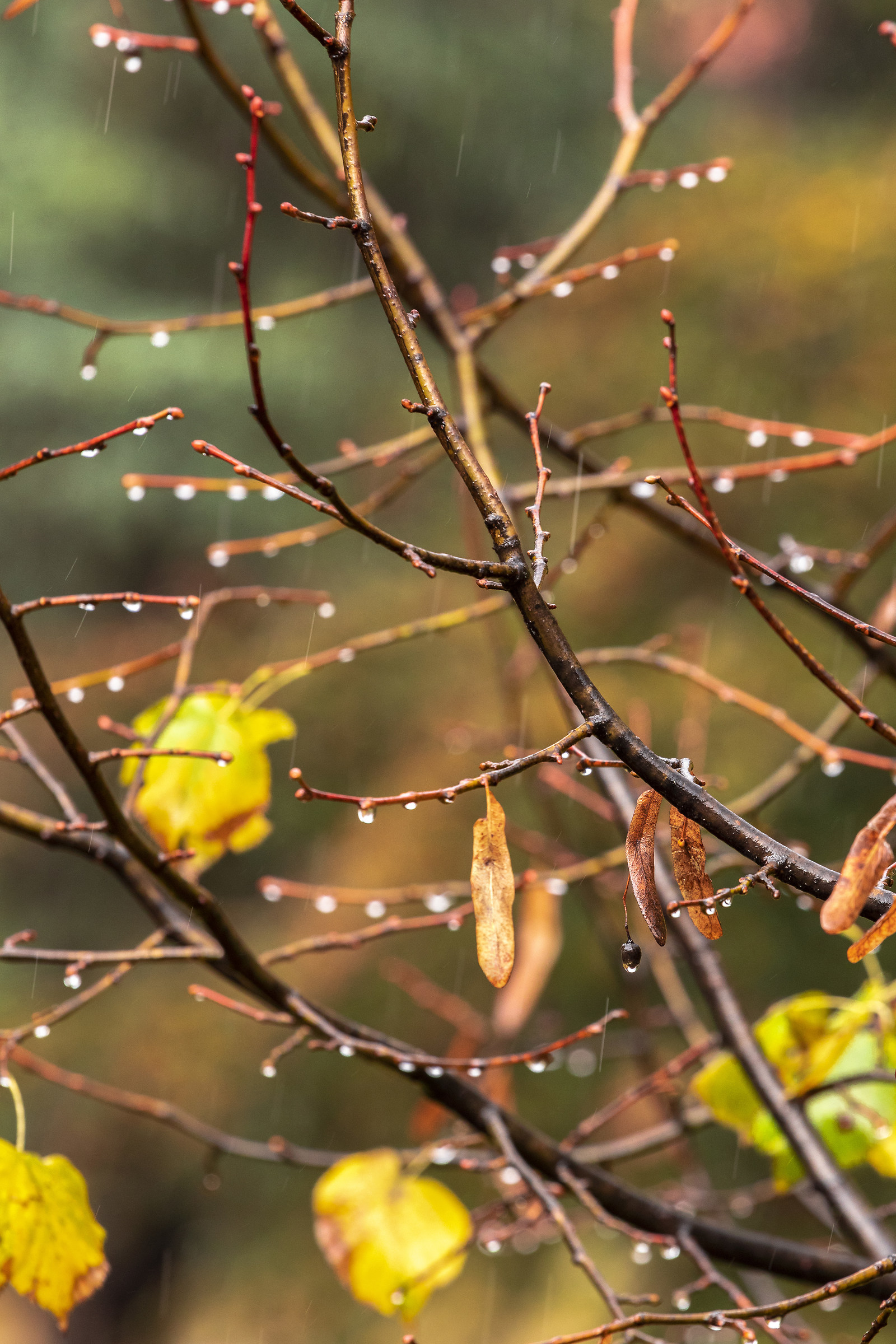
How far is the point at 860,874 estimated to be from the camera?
326mm

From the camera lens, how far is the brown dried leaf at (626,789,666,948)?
356 mm

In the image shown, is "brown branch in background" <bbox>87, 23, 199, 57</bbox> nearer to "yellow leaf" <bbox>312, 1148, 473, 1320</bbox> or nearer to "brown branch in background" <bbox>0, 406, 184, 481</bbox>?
"brown branch in background" <bbox>0, 406, 184, 481</bbox>

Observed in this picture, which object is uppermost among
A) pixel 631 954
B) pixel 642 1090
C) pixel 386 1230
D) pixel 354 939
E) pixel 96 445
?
pixel 96 445

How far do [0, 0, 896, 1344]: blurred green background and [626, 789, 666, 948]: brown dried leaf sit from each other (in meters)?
1.61

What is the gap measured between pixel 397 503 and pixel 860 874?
3.03 m

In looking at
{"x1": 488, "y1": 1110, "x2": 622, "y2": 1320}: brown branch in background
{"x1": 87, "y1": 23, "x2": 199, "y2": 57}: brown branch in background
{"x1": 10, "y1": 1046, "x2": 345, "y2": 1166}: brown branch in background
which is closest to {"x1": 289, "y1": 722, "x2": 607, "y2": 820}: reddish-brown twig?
{"x1": 488, "y1": 1110, "x2": 622, "y2": 1320}: brown branch in background

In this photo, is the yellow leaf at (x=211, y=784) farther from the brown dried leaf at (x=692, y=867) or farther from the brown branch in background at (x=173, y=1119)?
the brown dried leaf at (x=692, y=867)

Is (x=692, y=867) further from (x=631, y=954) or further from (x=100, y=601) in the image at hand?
(x=100, y=601)

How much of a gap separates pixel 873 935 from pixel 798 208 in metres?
2.83

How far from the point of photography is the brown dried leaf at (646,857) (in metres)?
0.36

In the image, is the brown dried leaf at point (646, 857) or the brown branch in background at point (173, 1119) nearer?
the brown dried leaf at point (646, 857)

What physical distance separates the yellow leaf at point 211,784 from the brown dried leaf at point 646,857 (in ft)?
1.38

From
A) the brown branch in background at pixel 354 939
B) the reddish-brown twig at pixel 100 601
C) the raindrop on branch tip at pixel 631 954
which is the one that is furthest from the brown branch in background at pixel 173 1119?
the raindrop on branch tip at pixel 631 954

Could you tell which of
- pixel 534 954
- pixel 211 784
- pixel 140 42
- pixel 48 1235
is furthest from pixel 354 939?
pixel 140 42
